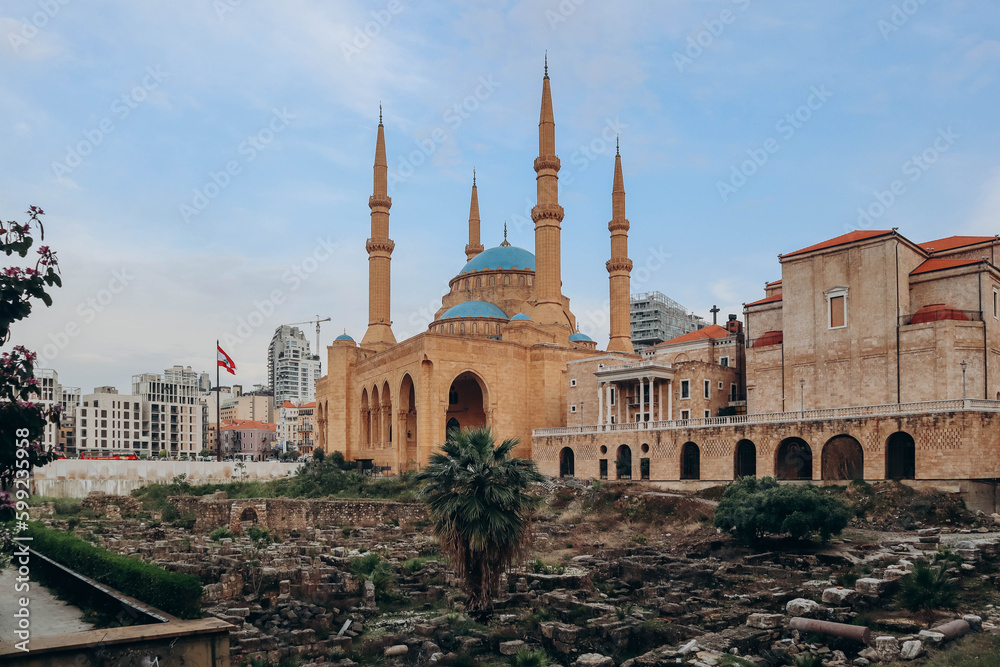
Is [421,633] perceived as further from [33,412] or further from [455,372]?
[455,372]

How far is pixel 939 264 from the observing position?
36.0 meters

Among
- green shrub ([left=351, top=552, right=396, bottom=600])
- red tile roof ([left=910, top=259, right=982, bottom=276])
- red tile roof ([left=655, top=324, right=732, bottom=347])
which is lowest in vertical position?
green shrub ([left=351, top=552, right=396, bottom=600])

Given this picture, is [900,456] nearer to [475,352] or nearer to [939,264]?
[939,264]

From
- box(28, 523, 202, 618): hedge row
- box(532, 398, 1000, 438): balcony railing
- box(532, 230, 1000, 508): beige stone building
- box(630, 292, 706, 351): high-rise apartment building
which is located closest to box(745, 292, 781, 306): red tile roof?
box(532, 230, 1000, 508): beige stone building

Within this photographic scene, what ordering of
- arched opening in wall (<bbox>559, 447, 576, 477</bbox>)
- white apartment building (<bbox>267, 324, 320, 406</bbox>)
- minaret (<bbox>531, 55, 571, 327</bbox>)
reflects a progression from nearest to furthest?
arched opening in wall (<bbox>559, 447, 576, 477</bbox>)
minaret (<bbox>531, 55, 571, 327</bbox>)
white apartment building (<bbox>267, 324, 320, 406</bbox>)

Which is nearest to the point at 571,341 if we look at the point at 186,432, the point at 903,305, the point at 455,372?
the point at 455,372

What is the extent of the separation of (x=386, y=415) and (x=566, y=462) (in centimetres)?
1448

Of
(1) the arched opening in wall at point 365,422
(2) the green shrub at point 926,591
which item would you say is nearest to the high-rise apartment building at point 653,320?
(1) the arched opening in wall at point 365,422

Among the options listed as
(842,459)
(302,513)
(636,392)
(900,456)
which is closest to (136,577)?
(302,513)

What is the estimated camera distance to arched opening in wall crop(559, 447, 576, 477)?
45.2 metres

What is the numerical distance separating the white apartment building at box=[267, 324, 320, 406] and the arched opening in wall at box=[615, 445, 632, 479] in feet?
400

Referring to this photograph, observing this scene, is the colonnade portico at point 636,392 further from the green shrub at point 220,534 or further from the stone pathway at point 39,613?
the stone pathway at point 39,613

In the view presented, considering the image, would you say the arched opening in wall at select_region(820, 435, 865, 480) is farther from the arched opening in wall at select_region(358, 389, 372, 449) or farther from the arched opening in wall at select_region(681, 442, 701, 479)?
the arched opening in wall at select_region(358, 389, 372, 449)

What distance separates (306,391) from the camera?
166m
